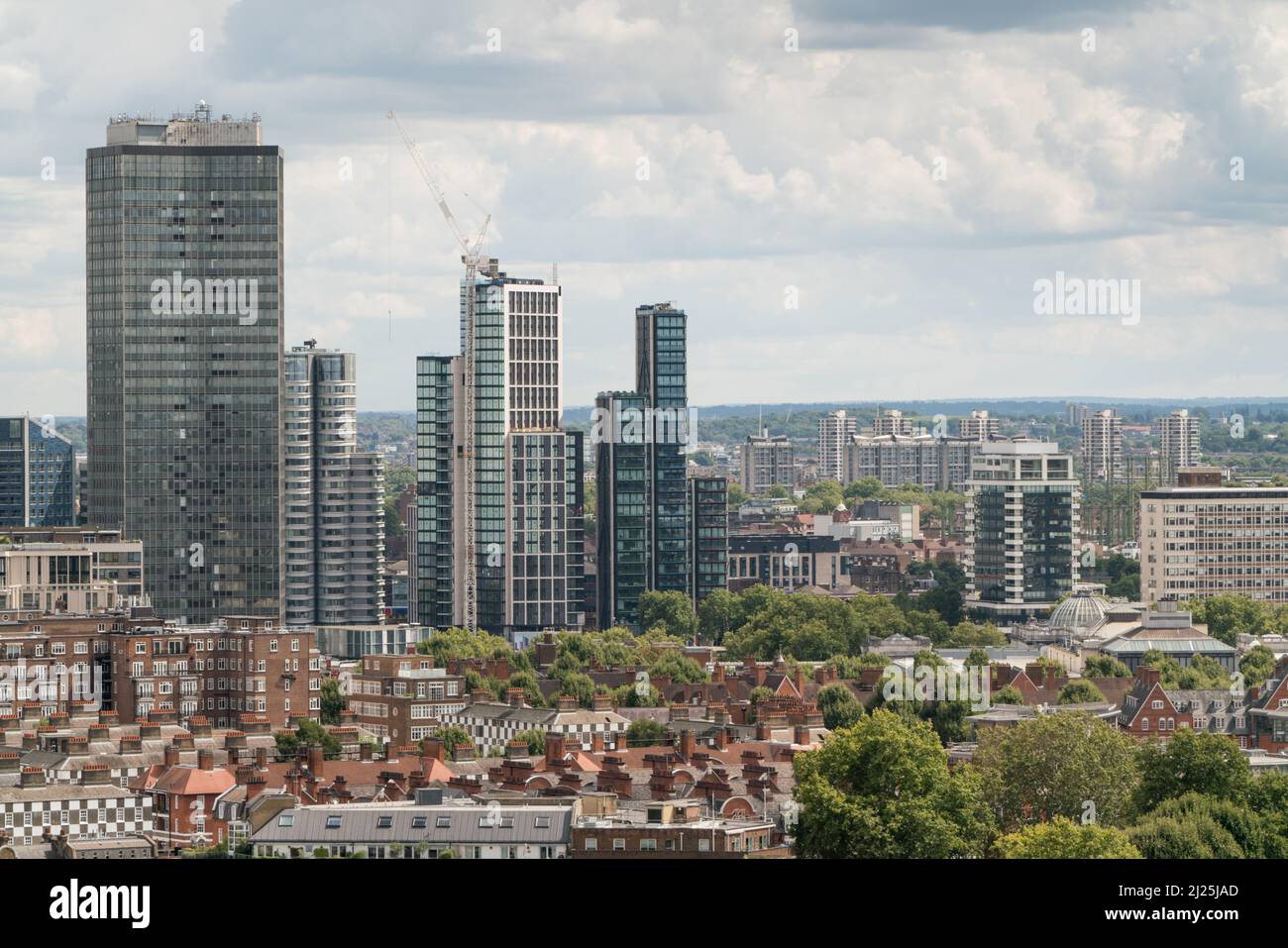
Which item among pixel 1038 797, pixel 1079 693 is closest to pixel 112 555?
pixel 1079 693

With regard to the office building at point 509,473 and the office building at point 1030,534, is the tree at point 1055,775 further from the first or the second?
the office building at point 1030,534

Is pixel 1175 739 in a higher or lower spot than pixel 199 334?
lower

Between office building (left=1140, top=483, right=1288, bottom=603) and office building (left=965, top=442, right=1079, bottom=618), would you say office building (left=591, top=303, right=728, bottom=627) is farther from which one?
office building (left=1140, top=483, right=1288, bottom=603)

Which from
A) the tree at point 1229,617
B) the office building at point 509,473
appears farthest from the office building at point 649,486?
the tree at point 1229,617

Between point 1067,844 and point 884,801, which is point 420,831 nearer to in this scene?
point 884,801

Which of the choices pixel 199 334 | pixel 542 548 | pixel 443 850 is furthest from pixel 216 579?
A: pixel 443 850
